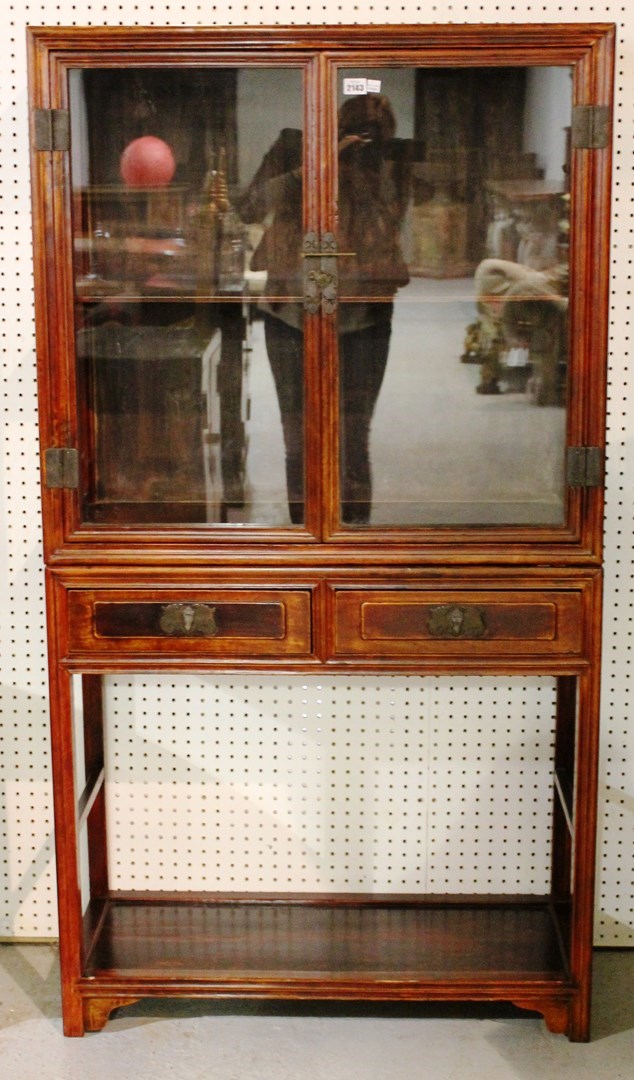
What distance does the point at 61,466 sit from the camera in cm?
266

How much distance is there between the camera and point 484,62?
2.56 metres

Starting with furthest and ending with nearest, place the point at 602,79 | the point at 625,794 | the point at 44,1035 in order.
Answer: the point at 625,794
the point at 44,1035
the point at 602,79

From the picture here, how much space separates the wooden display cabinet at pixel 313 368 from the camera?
2.57 m

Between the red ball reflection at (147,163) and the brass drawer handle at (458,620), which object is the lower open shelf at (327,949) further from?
the red ball reflection at (147,163)

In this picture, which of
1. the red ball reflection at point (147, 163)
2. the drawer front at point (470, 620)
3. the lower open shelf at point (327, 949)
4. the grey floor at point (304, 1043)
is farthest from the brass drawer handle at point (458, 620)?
the red ball reflection at point (147, 163)

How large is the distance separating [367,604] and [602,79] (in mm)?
1178

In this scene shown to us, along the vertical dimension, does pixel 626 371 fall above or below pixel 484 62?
below

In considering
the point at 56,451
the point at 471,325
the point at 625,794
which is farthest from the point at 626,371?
the point at 56,451

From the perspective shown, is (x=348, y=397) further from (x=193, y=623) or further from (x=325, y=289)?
(x=193, y=623)

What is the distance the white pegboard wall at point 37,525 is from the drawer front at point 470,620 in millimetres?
475

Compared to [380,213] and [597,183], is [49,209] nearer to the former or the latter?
[380,213]

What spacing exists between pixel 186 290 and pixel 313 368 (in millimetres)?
326

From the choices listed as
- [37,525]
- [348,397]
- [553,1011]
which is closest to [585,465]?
[348,397]

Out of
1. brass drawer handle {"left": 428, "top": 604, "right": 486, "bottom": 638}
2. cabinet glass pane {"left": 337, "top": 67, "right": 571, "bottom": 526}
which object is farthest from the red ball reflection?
brass drawer handle {"left": 428, "top": 604, "right": 486, "bottom": 638}
